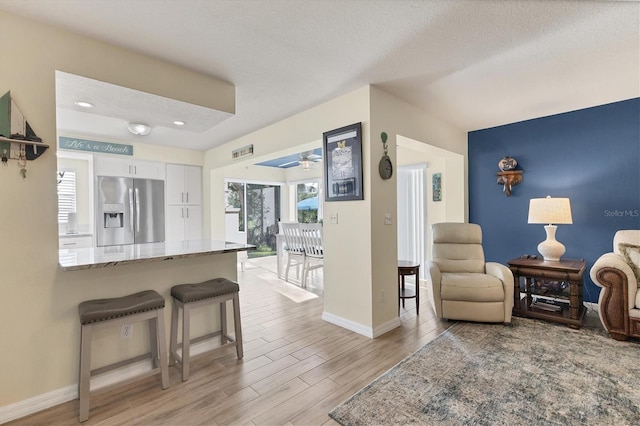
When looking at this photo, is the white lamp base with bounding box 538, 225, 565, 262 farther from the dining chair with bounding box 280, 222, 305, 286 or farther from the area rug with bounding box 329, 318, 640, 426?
the dining chair with bounding box 280, 222, 305, 286

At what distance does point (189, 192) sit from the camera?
222 inches

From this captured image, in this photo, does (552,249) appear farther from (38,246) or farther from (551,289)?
→ (38,246)

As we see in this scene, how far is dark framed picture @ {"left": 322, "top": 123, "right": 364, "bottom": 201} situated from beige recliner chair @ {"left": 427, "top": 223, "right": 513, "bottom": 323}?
131 centimetres

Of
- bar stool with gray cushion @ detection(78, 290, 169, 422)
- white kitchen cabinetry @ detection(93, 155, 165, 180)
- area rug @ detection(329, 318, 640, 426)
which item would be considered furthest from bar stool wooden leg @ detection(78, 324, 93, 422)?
white kitchen cabinetry @ detection(93, 155, 165, 180)

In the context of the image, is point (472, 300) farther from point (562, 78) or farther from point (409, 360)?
point (562, 78)

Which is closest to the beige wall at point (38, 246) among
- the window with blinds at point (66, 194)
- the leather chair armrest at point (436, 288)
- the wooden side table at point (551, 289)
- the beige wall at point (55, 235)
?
the beige wall at point (55, 235)

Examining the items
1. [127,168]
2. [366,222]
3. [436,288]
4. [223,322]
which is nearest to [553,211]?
[436,288]

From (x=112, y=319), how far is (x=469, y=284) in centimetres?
311

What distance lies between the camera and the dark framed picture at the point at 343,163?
9.73 feet

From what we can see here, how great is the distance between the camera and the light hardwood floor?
70.9 inches

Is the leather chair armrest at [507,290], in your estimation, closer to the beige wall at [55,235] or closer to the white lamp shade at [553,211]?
the white lamp shade at [553,211]

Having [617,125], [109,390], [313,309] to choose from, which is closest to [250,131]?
[313,309]

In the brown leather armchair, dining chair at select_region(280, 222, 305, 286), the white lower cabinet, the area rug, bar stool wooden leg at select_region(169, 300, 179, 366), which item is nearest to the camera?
the area rug

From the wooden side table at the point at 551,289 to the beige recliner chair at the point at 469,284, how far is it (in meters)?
0.33
